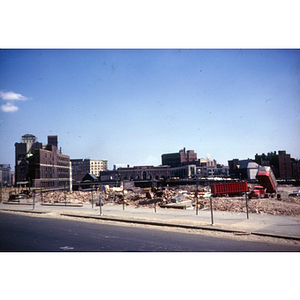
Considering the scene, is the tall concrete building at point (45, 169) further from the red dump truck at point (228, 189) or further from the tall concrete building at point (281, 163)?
the tall concrete building at point (281, 163)

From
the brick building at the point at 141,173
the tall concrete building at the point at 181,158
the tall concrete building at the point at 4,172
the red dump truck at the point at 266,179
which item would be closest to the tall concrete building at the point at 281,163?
the brick building at the point at 141,173

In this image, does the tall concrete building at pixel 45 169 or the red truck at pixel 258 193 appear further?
the tall concrete building at pixel 45 169

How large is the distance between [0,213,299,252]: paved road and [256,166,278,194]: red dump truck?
959 inches

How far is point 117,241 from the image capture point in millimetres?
9625

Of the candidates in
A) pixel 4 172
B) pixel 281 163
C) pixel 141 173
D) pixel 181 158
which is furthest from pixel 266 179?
pixel 181 158

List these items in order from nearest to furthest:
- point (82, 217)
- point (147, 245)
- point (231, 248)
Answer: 1. point (231, 248)
2. point (147, 245)
3. point (82, 217)

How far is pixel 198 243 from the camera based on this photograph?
901 cm

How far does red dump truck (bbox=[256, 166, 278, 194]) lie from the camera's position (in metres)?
31.9

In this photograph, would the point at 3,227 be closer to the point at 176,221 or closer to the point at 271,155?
the point at 176,221

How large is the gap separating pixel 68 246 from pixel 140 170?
123 m

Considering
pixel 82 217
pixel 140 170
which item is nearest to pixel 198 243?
pixel 82 217

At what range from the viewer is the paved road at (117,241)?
854cm

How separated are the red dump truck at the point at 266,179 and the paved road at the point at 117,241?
79.9 feet

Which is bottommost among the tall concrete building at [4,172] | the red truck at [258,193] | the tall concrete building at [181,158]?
the red truck at [258,193]
